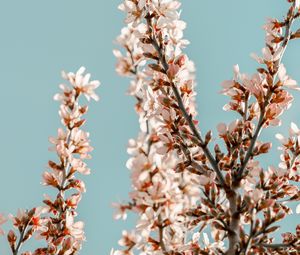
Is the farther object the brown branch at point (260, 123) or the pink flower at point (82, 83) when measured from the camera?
the pink flower at point (82, 83)

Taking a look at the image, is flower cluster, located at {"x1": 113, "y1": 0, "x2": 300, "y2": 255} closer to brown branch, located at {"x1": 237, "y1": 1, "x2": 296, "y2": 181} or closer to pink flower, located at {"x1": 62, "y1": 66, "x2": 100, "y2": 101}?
brown branch, located at {"x1": 237, "y1": 1, "x2": 296, "y2": 181}

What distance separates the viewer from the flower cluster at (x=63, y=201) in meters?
3.20

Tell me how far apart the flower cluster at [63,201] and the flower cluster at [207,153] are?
1.11 ft

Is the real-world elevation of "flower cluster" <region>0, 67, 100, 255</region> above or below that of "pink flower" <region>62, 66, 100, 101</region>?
below

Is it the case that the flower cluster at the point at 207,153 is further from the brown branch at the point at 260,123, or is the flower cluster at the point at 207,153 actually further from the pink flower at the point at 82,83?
the pink flower at the point at 82,83

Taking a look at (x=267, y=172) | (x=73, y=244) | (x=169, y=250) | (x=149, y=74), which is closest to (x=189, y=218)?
(x=169, y=250)

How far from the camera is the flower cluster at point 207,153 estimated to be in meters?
2.78

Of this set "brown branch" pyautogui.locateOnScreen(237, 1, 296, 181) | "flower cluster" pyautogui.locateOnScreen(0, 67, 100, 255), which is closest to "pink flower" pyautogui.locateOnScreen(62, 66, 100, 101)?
"flower cluster" pyautogui.locateOnScreen(0, 67, 100, 255)

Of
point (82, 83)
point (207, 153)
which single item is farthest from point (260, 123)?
point (82, 83)

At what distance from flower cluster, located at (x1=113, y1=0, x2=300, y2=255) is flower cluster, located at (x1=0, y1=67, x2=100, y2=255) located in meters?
0.34

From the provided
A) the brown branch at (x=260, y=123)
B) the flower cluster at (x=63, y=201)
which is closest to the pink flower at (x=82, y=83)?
the flower cluster at (x=63, y=201)

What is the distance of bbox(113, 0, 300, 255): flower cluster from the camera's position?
2.78 meters

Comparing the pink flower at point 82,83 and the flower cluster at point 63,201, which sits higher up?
the pink flower at point 82,83

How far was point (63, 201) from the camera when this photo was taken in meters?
3.28
